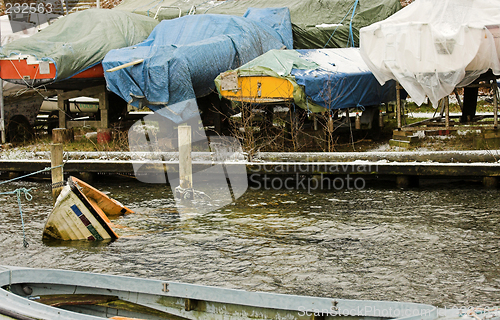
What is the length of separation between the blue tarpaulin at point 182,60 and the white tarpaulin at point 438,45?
12.2ft

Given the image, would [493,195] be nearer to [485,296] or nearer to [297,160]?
[297,160]

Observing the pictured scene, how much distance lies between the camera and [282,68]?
13211mm

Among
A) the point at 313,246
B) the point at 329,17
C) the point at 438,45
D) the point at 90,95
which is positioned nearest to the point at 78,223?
the point at 313,246

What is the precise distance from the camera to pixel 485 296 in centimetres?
621

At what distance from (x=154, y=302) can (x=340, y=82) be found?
30.6ft

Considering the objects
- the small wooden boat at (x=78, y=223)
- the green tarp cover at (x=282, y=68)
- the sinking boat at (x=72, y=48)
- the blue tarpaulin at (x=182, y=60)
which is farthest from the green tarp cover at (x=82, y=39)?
the small wooden boat at (x=78, y=223)

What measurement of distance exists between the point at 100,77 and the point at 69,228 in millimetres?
7209

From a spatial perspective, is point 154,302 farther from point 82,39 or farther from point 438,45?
point 82,39

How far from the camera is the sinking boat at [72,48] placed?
1352 cm

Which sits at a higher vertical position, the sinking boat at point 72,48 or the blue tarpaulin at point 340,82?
the sinking boat at point 72,48

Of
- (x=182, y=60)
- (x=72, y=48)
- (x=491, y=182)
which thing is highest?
(x=72, y=48)

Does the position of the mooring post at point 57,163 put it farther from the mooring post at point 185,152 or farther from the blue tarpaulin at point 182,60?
the blue tarpaulin at point 182,60

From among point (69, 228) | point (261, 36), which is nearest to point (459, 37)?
point (261, 36)

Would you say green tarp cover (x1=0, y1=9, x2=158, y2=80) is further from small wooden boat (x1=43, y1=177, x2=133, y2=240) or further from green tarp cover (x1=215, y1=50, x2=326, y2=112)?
small wooden boat (x1=43, y1=177, x2=133, y2=240)
